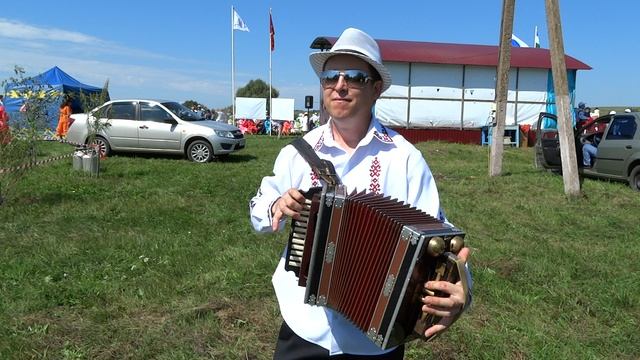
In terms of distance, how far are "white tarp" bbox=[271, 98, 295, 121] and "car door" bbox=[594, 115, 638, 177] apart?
68.4 ft

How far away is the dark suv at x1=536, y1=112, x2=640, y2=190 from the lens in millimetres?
10789

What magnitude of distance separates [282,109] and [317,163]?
96.1ft

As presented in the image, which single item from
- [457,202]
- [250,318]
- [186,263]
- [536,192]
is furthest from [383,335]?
[536,192]

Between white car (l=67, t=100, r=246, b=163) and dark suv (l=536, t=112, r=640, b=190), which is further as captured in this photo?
white car (l=67, t=100, r=246, b=163)

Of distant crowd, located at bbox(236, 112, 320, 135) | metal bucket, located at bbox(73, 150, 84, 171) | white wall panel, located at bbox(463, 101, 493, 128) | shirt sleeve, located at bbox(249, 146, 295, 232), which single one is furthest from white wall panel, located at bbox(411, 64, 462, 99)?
shirt sleeve, located at bbox(249, 146, 295, 232)

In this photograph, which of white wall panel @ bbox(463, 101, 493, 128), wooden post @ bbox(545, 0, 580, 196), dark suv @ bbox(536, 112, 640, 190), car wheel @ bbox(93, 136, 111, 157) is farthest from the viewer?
white wall panel @ bbox(463, 101, 493, 128)

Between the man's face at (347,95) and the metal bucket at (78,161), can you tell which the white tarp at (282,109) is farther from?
the man's face at (347,95)

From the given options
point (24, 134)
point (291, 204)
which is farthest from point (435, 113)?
point (291, 204)

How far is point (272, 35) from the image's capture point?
32.1 metres

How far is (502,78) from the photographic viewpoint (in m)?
11.5

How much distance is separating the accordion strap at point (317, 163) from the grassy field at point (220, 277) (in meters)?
2.05

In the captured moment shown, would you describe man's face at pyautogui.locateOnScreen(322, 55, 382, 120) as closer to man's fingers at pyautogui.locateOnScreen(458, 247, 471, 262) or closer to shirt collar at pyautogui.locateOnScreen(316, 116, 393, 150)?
shirt collar at pyautogui.locateOnScreen(316, 116, 393, 150)

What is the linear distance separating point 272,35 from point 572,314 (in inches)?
1179

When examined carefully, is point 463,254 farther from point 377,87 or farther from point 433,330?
point 377,87
